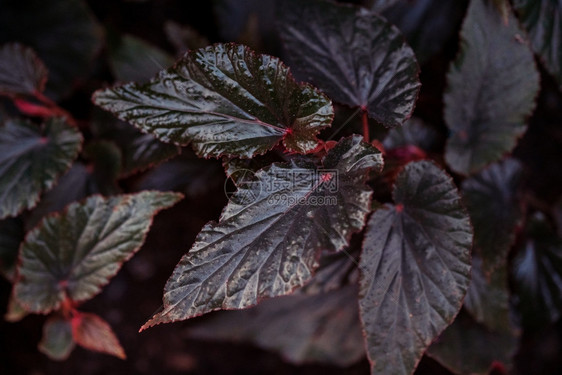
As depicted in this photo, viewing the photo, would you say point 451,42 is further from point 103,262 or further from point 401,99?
point 103,262

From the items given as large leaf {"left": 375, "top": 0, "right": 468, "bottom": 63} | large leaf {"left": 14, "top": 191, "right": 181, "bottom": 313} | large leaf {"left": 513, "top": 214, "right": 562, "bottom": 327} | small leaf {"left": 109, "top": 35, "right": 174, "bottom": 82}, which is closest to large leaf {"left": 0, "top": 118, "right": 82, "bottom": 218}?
large leaf {"left": 14, "top": 191, "right": 181, "bottom": 313}

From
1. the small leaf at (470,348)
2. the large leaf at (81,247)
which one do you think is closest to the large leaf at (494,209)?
the small leaf at (470,348)

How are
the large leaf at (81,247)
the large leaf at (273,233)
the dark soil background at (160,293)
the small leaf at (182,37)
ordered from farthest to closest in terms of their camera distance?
the dark soil background at (160,293), the small leaf at (182,37), the large leaf at (81,247), the large leaf at (273,233)

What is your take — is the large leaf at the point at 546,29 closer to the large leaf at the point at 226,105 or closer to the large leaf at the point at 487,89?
the large leaf at the point at 487,89

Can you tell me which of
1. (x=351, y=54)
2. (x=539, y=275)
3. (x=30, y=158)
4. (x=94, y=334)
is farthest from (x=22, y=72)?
(x=539, y=275)

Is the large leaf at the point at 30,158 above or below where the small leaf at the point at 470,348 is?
above

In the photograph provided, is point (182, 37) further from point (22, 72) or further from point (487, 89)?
point (487, 89)
